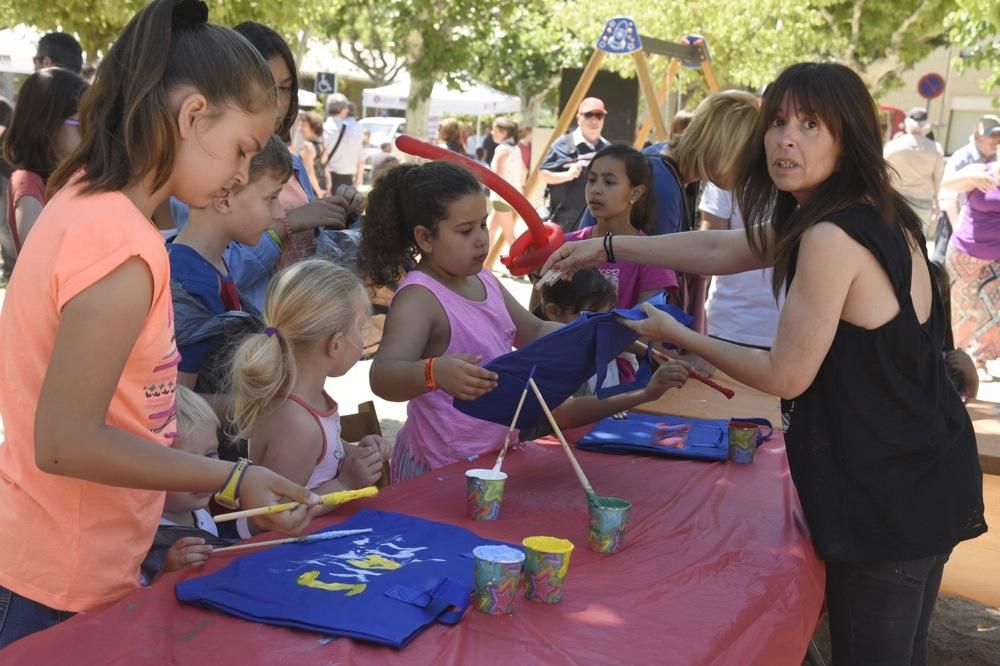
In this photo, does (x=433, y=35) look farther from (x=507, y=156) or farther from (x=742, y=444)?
(x=742, y=444)

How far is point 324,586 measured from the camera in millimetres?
1646

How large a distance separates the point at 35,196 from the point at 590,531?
2.95 meters

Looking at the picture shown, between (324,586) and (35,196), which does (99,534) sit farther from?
(35,196)

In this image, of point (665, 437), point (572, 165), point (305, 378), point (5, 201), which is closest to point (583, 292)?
point (665, 437)

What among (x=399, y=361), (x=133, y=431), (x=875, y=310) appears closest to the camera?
(x=133, y=431)

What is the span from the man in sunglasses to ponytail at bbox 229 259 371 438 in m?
6.37

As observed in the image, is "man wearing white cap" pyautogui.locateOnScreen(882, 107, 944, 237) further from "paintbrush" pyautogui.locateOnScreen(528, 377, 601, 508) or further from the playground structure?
"paintbrush" pyautogui.locateOnScreen(528, 377, 601, 508)

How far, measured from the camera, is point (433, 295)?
2732 mm

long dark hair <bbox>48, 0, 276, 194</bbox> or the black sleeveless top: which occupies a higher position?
long dark hair <bbox>48, 0, 276, 194</bbox>

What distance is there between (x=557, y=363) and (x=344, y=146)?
1112 cm

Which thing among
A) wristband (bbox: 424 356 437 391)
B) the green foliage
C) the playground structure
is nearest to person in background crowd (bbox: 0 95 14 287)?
wristband (bbox: 424 356 437 391)

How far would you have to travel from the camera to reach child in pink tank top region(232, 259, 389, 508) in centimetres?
223

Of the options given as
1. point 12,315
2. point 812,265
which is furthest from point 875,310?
point 12,315

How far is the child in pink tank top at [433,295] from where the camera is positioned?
269cm
